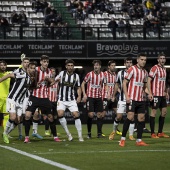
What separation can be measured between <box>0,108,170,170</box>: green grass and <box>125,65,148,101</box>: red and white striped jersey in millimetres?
1086

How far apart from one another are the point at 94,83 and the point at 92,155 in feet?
20.1

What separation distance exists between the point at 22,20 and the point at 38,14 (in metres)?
2.13

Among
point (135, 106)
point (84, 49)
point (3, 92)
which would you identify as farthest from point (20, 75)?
point (84, 49)

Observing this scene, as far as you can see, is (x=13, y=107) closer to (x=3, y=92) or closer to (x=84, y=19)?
(x=3, y=92)

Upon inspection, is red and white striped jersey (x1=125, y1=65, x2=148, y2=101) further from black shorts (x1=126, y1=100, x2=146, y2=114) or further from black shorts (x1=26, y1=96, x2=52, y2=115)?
black shorts (x1=26, y1=96, x2=52, y2=115)

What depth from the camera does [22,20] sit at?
110 feet

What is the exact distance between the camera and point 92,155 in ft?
41.0

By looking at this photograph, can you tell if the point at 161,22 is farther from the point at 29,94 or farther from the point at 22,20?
the point at 29,94

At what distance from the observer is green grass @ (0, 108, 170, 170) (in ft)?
35.6

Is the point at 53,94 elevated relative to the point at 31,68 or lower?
lower

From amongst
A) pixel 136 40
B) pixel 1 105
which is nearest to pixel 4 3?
pixel 136 40

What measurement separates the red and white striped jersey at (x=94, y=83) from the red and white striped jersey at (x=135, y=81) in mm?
3455

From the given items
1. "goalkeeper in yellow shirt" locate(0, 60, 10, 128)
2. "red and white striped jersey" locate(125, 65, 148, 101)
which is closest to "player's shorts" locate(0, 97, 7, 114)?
"goalkeeper in yellow shirt" locate(0, 60, 10, 128)

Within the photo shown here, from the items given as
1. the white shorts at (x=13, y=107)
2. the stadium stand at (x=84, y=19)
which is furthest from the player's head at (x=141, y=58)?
the stadium stand at (x=84, y=19)
